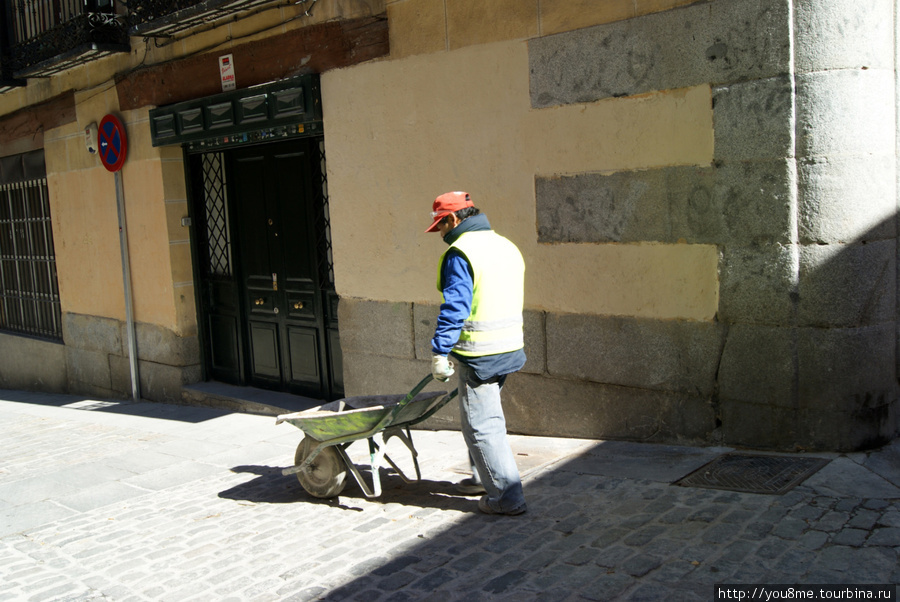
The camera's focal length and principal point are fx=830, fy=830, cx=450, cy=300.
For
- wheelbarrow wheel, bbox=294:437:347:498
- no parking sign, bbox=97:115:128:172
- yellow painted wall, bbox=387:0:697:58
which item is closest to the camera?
wheelbarrow wheel, bbox=294:437:347:498

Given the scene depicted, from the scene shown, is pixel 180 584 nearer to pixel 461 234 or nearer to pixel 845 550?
pixel 461 234

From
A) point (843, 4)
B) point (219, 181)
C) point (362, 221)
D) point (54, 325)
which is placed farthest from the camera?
point (54, 325)

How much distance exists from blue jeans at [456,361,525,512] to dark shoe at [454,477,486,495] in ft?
1.25

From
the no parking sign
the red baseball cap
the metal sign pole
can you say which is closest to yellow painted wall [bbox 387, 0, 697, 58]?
the red baseball cap

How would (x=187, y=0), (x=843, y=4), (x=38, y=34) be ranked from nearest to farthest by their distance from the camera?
(x=843, y=4) → (x=187, y=0) → (x=38, y=34)

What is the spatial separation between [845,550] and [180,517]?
144 inches

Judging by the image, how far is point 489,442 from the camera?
4.42 m

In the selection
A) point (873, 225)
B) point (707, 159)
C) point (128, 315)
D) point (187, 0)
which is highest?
point (187, 0)

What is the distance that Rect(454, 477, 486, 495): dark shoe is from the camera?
4880 millimetres

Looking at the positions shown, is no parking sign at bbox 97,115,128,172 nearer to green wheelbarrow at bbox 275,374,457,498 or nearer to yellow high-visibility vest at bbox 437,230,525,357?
green wheelbarrow at bbox 275,374,457,498

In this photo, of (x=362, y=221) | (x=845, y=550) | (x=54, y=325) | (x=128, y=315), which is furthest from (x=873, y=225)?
(x=54, y=325)

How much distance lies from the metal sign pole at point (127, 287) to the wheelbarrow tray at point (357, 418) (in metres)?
5.27

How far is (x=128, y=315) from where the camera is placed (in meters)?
9.45

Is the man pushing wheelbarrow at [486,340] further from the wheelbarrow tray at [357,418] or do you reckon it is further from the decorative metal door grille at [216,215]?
the decorative metal door grille at [216,215]
